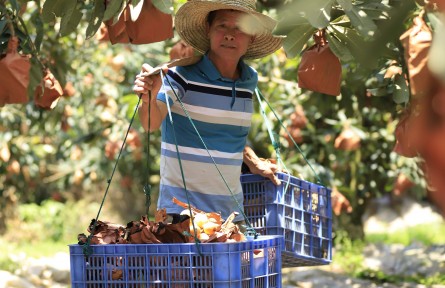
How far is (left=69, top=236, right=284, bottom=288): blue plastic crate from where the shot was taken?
267 centimetres

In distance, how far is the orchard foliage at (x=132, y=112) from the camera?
3.42 m

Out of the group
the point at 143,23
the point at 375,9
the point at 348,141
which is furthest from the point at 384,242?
the point at 375,9

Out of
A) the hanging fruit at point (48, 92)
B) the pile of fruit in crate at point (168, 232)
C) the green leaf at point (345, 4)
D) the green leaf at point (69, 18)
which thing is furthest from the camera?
the hanging fruit at point (48, 92)

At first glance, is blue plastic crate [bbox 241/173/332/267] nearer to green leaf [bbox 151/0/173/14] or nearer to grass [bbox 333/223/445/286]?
grass [bbox 333/223/445/286]

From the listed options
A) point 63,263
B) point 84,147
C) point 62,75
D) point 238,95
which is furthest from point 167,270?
point 84,147

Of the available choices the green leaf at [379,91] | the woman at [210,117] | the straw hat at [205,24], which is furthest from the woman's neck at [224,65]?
the green leaf at [379,91]

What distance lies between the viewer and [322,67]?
3461mm

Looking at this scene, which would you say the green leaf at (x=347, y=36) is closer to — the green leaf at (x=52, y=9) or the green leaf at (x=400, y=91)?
the green leaf at (x=400, y=91)

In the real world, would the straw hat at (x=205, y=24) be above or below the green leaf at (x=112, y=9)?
above

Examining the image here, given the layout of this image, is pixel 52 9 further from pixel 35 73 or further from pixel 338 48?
pixel 35 73

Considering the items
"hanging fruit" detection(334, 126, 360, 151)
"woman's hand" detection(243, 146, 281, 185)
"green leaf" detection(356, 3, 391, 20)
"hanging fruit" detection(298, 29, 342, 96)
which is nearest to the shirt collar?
"hanging fruit" detection(298, 29, 342, 96)

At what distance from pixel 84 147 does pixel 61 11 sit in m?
6.88

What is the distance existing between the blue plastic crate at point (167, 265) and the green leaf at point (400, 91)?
0.80 metres

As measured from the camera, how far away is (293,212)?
12.7 ft
